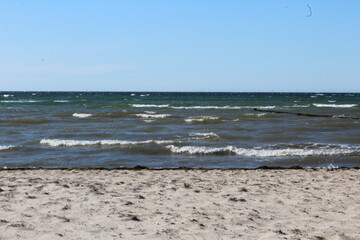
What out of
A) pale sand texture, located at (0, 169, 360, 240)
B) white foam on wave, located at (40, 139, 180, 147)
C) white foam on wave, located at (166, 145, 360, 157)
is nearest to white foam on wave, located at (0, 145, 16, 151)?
white foam on wave, located at (40, 139, 180, 147)

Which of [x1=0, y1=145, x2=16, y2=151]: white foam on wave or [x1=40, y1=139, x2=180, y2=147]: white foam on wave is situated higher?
[x1=40, y1=139, x2=180, y2=147]: white foam on wave

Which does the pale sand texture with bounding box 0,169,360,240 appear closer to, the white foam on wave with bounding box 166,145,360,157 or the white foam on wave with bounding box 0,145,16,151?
the white foam on wave with bounding box 166,145,360,157

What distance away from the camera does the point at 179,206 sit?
237 inches

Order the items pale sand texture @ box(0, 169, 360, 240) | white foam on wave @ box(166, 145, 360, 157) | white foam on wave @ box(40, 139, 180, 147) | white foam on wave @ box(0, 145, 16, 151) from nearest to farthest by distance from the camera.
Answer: pale sand texture @ box(0, 169, 360, 240)
white foam on wave @ box(166, 145, 360, 157)
white foam on wave @ box(0, 145, 16, 151)
white foam on wave @ box(40, 139, 180, 147)

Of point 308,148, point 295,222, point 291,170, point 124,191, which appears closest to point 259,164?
point 291,170

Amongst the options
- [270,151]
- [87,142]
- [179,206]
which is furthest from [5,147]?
[179,206]

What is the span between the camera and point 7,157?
42.2 ft

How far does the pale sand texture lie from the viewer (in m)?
4.87

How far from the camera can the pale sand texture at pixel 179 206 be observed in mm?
4867

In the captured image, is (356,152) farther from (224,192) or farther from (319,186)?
(224,192)

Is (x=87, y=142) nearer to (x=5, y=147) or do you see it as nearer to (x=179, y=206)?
(x=5, y=147)

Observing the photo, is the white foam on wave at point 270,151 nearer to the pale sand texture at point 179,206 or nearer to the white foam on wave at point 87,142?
the white foam on wave at point 87,142

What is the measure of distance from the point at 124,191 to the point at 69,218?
1.82 meters

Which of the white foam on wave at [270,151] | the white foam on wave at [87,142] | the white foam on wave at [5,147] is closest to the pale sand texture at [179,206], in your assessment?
the white foam on wave at [270,151]
